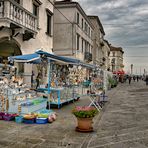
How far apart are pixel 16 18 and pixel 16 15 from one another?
0.54ft

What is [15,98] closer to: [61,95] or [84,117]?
[84,117]

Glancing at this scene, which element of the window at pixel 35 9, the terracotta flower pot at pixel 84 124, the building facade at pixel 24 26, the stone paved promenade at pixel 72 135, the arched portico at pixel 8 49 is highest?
the window at pixel 35 9

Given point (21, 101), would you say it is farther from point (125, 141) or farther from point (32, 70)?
point (32, 70)

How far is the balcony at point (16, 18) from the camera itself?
1404cm

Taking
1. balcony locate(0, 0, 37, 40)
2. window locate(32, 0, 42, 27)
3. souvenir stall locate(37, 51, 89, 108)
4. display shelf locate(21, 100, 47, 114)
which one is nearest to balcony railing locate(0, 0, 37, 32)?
balcony locate(0, 0, 37, 40)

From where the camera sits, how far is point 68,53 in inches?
1241

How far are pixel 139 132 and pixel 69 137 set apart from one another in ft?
7.68

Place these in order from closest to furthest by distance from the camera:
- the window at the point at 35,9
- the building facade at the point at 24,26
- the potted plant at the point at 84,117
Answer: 1. the potted plant at the point at 84,117
2. the building facade at the point at 24,26
3. the window at the point at 35,9

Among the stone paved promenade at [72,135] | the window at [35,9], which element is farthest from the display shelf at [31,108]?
the window at [35,9]

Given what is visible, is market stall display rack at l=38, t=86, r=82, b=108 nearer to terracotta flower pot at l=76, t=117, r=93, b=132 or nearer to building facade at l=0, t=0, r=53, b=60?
building facade at l=0, t=0, r=53, b=60

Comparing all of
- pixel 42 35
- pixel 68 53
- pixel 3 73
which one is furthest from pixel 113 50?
pixel 3 73

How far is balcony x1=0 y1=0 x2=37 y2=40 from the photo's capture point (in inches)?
553

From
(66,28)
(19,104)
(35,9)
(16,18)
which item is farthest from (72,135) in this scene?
(66,28)

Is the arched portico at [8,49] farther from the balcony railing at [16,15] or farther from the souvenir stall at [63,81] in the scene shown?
the souvenir stall at [63,81]
